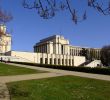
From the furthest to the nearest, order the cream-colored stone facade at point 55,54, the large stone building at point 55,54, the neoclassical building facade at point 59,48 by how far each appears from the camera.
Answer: the neoclassical building facade at point 59,48 → the cream-colored stone facade at point 55,54 → the large stone building at point 55,54

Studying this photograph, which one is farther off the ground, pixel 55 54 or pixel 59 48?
pixel 59 48

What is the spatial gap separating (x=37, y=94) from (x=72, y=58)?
13899cm

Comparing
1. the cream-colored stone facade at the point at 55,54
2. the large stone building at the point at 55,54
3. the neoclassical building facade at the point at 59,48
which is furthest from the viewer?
the neoclassical building facade at the point at 59,48

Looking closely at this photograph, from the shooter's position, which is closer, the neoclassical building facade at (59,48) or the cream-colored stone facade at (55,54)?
the cream-colored stone facade at (55,54)

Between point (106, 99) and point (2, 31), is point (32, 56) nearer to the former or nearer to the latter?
point (2, 31)

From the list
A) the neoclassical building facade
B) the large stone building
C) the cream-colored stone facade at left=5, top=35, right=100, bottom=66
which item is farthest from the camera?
the neoclassical building facade

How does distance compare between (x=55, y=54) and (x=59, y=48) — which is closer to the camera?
(x=55, y=54)

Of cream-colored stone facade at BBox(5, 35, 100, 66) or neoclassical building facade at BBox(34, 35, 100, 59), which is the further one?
neoclassical building facade at BBox(34, 35, 100, 59)

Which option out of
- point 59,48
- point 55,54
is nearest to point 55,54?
point 55,54

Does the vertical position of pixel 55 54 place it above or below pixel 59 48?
below

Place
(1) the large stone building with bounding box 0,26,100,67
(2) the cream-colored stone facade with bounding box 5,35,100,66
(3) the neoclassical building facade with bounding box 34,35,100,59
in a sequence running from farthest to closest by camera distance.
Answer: (3) the neoclassical building facade with bounding box 34,35,100,59, (2) the cream-colored stone facade with bounding box 5,35,100,66, (1) the large stone building with bounding box 0,26,100,67

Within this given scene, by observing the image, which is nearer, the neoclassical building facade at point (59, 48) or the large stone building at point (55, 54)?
the large stone building at point (55, 54)

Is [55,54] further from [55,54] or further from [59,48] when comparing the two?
[59,48]

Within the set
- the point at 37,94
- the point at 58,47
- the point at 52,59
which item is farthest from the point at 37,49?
the point at 37,94
